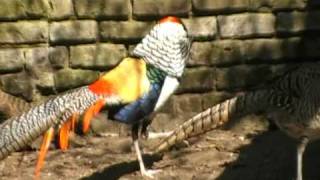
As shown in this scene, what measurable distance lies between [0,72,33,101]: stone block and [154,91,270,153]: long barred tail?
4.77ft

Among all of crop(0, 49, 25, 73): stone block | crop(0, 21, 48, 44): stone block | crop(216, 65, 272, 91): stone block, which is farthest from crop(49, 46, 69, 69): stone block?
crop(216, 65, 272, 91): stone block

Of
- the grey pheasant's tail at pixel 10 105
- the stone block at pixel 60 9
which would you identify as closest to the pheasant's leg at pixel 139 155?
the grey pheasant's tail at pixel 10 105

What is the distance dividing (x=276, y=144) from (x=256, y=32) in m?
0.93

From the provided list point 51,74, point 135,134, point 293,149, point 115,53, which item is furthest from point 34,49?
point 293,149

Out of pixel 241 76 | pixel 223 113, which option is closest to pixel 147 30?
pixel 241 76

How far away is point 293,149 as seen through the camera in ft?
20.7

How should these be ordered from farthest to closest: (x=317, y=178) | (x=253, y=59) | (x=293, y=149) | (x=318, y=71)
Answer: (x=253, y=59), (x=293, y=149), (x=317, y=178), (x=318, y=71)

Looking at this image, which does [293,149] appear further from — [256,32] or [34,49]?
[34,49]

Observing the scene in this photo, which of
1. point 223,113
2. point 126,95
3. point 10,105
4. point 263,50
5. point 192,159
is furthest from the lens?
point 263,50

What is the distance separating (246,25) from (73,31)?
140 centimetres

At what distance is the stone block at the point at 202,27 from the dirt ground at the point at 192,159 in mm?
814

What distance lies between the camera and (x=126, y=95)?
5418mm

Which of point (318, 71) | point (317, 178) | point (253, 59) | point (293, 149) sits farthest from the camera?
point (253, 59)

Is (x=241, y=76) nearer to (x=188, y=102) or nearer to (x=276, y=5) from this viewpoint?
(x=188, y=102)
